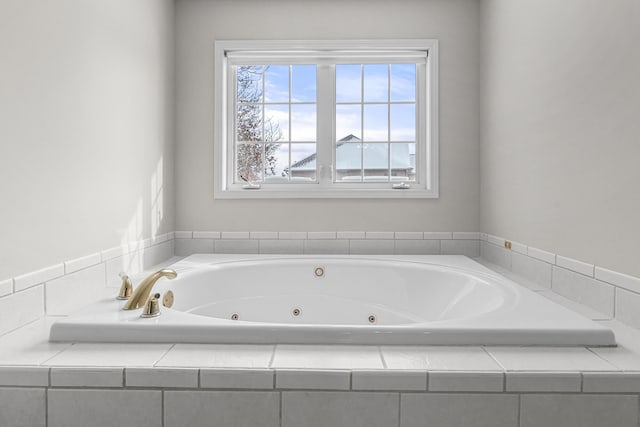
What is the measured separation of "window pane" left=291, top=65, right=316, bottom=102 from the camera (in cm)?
279

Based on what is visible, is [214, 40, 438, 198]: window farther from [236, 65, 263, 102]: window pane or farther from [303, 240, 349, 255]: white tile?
[303, 240, 349, 255]: white tile

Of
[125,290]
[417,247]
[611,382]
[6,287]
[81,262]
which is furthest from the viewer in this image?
[417,247]

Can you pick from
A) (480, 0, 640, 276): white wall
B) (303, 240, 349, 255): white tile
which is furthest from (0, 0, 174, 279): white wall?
(480, 0, 640, 276): white wall

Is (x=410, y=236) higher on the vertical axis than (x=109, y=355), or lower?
higher

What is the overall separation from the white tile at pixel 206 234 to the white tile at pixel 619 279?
2101mm

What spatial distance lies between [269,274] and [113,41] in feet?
4.68

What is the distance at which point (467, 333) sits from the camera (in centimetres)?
113

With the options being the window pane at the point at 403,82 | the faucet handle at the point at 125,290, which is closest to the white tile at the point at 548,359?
the faucet handle at the point at 125,290

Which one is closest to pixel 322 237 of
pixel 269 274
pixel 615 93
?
pixel 269 274

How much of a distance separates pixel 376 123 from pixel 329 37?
0.65 m

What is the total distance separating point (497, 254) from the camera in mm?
2375

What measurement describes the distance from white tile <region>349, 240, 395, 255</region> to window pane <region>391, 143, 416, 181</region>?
18.9 inches

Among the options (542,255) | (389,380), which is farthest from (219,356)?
(542,255)

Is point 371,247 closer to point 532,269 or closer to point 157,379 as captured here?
point 532,269
